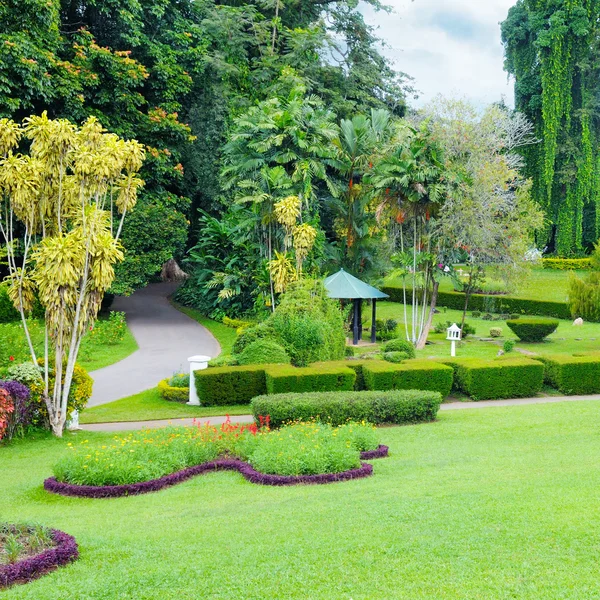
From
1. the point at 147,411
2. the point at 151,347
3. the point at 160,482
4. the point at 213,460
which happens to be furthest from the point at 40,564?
the point at 151,347

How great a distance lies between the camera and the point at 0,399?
1277 centimetres

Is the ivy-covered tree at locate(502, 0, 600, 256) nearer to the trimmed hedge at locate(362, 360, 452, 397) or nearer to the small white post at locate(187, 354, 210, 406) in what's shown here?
the trimmed hedge at locate(362, 360, 452, 397)

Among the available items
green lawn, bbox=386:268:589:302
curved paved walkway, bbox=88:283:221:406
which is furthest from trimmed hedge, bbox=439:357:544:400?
green lawn, bbox=386:268:589:302

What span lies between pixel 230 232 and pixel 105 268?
18.1 metres

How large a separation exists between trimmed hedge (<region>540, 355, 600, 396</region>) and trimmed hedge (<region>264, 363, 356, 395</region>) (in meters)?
5.17

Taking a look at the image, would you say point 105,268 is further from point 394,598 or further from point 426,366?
point 394,598

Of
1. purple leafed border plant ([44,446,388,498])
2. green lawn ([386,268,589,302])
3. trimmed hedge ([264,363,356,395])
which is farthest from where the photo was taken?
green lawn ([386,268,589,302])

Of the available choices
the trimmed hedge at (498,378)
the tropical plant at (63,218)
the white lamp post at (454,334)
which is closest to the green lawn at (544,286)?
the white lamp post at (454,334)

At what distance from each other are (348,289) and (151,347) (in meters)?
7.37

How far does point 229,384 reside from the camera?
16656 mm

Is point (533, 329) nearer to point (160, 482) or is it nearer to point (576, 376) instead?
point (576, 376)

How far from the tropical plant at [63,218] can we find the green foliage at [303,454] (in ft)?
16.5

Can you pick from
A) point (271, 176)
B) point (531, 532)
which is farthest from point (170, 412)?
point (271, 176)

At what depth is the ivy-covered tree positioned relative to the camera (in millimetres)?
43344
